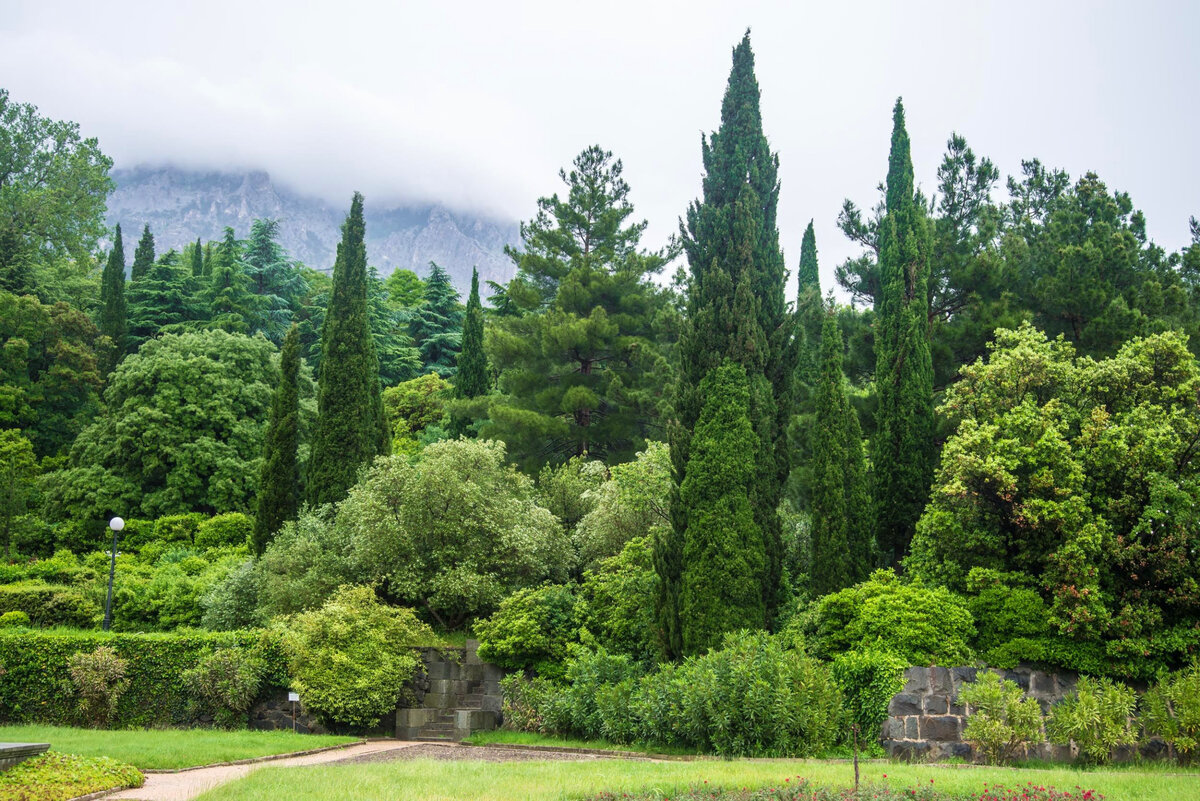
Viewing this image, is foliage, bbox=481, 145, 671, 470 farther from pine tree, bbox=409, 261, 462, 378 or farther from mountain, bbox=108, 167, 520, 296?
mountain, bbox=108, 167, 520, 296

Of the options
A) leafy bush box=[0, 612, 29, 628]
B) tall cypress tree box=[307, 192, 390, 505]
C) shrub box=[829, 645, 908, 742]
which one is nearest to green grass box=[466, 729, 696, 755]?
shrub box=[829, 645, 908, 742]

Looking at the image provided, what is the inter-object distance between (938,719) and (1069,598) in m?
2.73

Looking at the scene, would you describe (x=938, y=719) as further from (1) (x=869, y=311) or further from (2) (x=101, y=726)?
(2) (x=101, y=726)

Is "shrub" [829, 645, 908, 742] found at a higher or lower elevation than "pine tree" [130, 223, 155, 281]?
lower

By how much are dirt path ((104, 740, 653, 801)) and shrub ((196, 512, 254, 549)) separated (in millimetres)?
13838

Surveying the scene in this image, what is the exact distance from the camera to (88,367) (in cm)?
3559

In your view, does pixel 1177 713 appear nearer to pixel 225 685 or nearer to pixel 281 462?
pixel 225 685

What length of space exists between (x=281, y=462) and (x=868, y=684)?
17428 mm

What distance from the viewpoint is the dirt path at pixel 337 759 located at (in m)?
9.62

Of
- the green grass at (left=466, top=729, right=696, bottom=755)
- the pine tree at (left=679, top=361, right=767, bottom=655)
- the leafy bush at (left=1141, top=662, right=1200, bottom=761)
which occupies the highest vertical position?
the pine tree at (left=679, top=361, right=767, bottom=655)

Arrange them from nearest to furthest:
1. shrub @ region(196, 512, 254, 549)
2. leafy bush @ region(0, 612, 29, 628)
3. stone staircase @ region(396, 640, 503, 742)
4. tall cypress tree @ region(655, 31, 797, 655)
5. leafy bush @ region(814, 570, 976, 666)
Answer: leafy bush @ region(814, 570, 976, 666) → tall cypress tree @ region(655, 31, 797, 655) → stone staircase @ region(396, 640, 503, 742) → leafy bush @ region(0, 612, 29, 628) → shrub @ region(196, 512, 254, 549)

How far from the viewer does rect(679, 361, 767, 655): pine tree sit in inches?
591

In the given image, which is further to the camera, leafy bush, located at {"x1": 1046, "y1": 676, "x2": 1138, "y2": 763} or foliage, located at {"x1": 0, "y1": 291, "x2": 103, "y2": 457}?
foliage, located at {"x1": 0, "y1": 291, "x2": 103, "y2": 457}

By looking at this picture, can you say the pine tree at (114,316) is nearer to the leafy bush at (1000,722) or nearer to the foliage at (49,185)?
the foliage at (49,185)
